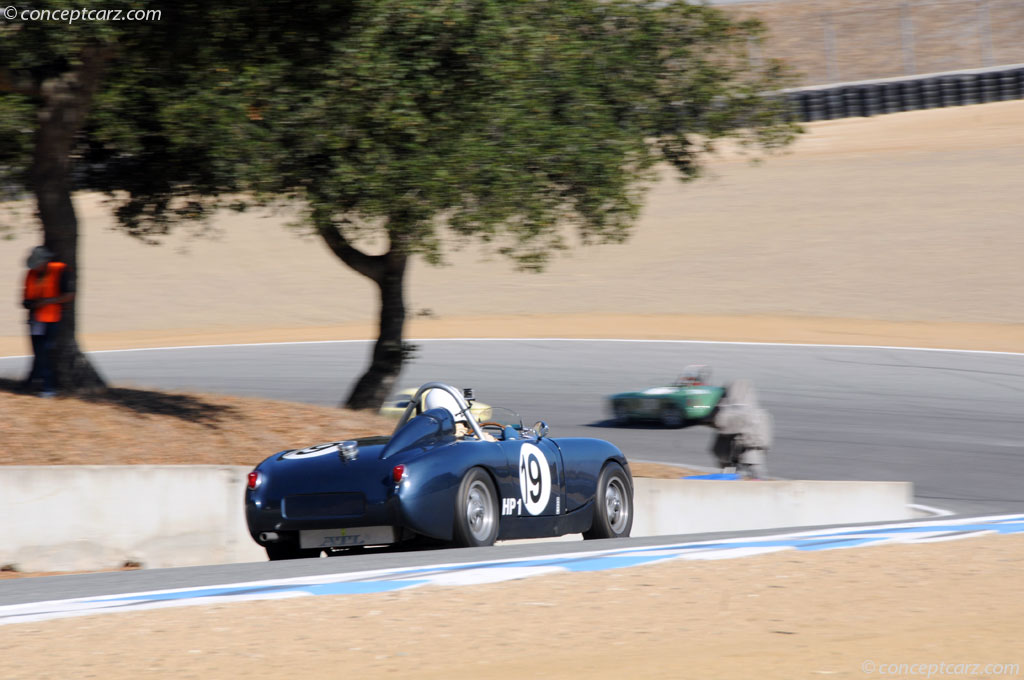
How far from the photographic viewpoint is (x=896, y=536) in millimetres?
7738

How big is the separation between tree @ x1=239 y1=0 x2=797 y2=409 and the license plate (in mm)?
4696

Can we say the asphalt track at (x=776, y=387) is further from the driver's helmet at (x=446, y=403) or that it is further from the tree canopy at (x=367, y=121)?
the driver's helmet at (x=446, y=403)

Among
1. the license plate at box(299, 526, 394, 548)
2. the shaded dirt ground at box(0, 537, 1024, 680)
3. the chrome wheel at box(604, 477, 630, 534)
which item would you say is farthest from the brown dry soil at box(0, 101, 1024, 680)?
the chrome wheel at box(604, 477, 630, 534)

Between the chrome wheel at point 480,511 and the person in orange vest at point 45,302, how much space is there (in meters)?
5.20

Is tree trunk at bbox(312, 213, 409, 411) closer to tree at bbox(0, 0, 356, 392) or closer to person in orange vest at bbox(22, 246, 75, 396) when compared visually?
tree at bbox(0, 0, 356, 392)

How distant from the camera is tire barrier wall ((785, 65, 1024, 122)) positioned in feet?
137

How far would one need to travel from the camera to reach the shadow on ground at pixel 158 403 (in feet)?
38.2

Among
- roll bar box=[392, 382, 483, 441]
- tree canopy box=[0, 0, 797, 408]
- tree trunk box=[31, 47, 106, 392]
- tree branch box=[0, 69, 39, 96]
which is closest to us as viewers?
roll bar box=[392, 382, 483, 441]

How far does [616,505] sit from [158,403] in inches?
194

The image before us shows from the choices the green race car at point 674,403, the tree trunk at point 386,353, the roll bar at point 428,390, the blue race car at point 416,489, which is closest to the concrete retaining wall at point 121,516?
the blue race car at point 416,489

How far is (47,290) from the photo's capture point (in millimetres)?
11508

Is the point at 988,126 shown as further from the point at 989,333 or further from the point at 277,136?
the point at 277,136

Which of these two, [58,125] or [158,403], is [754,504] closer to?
[158,403]

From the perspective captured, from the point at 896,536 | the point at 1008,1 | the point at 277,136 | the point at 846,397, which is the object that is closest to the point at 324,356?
the point at 846,397
